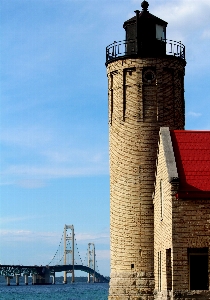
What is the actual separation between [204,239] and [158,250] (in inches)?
195

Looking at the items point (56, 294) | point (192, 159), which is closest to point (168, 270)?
point (192, 159)

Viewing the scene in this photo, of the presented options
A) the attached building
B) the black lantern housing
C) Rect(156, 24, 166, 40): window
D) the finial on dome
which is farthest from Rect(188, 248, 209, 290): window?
the finial on dome

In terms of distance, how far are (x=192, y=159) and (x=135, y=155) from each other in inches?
348

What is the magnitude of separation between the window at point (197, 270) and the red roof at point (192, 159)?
2336 mm

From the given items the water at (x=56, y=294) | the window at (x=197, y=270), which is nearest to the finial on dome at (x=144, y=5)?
the window at (x=197, y=270)

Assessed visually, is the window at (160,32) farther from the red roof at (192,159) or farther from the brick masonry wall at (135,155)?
the red roof at (192,159)

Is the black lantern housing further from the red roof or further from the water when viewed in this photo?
the water

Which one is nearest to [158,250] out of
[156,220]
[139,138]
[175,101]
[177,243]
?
[156,220]

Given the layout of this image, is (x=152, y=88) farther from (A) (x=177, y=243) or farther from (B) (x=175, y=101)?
(A) (x=177, y=243)

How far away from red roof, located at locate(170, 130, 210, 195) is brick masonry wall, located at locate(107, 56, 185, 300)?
704 cm

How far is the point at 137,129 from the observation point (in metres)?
36.4

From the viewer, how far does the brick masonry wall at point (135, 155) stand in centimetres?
3497

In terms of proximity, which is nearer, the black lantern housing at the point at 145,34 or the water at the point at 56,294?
the black lantern housing at the point at 145,34

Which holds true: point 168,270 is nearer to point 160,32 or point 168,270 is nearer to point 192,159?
point 192,159
